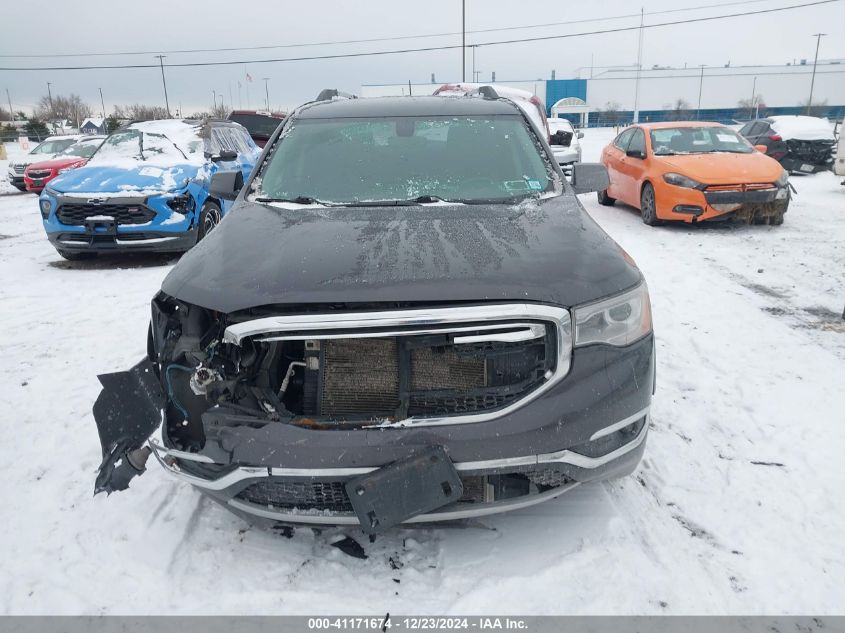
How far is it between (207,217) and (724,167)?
23.4 ft

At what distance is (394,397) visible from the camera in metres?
2.26

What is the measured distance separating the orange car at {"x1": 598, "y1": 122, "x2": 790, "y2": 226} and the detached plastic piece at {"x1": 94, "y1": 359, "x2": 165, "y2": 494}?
6674mm

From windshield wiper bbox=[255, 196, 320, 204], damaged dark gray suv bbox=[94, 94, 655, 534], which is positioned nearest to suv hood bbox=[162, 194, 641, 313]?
damaged dark gray suv bbox=[94, 94, 655, 534]

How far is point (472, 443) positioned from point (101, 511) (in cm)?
180

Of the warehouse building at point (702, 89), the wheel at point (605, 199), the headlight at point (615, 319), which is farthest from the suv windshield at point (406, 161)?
the warehouse building at point (702, 89)

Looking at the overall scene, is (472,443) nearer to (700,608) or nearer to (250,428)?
(250,428)

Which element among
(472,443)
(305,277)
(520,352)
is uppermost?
(305,277)

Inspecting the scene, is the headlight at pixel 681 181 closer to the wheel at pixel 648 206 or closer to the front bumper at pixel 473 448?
the wheel at pixel 648 206

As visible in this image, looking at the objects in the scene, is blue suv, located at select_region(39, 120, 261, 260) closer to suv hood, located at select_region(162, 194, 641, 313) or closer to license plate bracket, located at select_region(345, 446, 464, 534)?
suv hood, located at select_region(162, 194, 641, 313)

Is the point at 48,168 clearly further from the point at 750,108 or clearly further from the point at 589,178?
the point at 750,108

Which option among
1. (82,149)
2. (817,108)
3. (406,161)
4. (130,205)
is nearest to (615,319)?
(406,161)

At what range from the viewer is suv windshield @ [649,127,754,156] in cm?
935

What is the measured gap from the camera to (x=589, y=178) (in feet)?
12.5

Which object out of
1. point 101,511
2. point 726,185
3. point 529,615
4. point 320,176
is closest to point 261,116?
point 726,185
